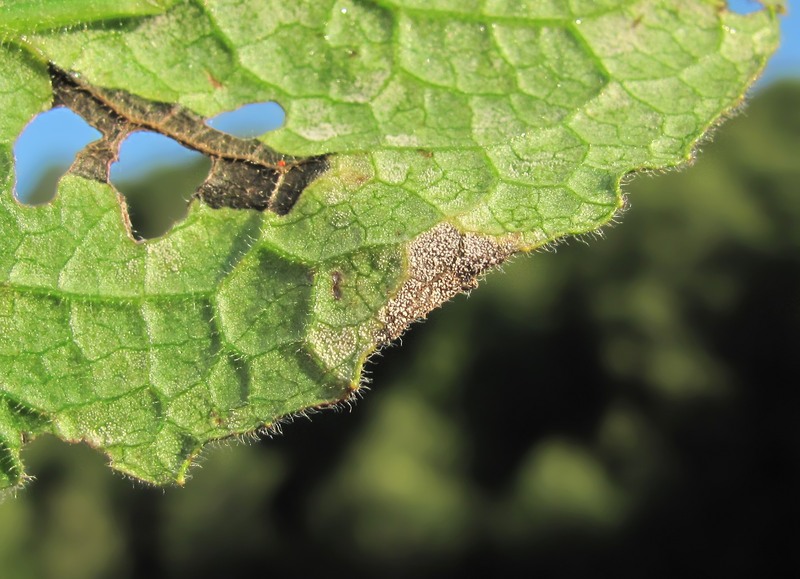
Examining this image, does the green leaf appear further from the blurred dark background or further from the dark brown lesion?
the blurred dark background

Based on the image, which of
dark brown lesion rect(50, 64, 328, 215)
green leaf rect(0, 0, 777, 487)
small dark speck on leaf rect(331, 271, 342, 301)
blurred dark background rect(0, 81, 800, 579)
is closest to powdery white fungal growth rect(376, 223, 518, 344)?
green leaf rect(0, 0, 777, 487)

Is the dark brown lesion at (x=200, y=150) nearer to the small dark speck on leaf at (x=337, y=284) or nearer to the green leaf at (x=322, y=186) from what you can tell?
the green leaf at (x=322, y=186)

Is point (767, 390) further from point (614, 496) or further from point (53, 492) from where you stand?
point (53, 492)

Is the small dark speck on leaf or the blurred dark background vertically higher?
the small dark speck on leaf

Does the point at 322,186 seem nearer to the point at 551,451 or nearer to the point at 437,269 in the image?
the point at 437,269

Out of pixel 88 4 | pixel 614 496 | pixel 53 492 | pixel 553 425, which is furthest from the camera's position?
pixel 53 492

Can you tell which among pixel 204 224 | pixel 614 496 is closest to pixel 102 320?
pixel 204 224

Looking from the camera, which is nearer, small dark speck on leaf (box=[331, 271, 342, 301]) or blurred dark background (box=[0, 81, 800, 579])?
small dark speck on leaf (box=[331, 271, 342, 301])
